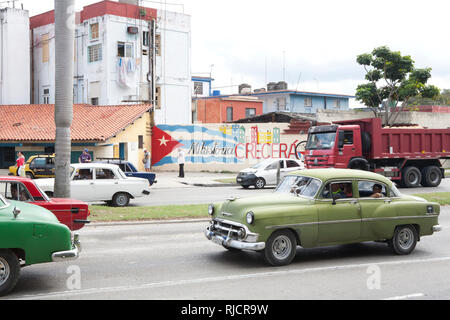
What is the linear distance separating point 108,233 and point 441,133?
19208mm

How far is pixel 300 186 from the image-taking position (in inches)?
382

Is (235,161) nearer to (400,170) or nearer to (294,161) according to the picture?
(294,161)

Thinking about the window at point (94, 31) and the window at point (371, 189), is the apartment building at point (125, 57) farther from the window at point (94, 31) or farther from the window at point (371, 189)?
the window at point (371, 189)

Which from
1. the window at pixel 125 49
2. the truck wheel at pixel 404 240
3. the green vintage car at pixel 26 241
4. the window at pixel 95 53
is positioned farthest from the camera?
the window at pixel 125 49

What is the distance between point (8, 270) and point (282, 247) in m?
4.35

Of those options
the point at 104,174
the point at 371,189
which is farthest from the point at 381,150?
the point at 371,189

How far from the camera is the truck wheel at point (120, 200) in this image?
57.3ft

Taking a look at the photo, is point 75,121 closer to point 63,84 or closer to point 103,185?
point 103,185

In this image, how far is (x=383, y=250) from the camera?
10.5 metres

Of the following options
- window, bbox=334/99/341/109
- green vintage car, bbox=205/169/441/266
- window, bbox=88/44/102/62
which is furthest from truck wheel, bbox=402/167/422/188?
window, bbox=334/99/341/109

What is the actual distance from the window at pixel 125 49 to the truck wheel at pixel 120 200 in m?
27.9

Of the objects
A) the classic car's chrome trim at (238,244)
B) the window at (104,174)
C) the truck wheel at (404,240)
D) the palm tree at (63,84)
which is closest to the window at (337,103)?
the window at (104,174)
